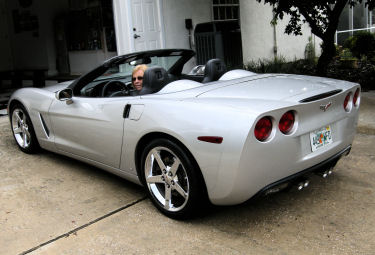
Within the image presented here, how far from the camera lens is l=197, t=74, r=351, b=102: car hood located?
3.04 m

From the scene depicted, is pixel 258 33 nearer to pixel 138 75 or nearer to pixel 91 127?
pixel 138 75

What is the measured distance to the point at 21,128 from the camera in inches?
205

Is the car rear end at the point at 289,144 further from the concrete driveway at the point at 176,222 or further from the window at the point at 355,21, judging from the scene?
the window at the point at 355,21

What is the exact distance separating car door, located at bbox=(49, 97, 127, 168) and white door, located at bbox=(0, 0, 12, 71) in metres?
12.9

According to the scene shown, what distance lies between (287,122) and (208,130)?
561mm

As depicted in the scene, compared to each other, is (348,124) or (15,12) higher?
(15,12)

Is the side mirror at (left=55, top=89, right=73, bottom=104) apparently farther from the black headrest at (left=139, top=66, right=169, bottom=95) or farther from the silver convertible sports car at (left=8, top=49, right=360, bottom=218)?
the black headrest at (left=139, top=66, right=169, bottom=95)

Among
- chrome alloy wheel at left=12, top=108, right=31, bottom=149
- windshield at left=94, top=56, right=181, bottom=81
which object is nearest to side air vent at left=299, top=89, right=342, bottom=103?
windshield at left=94, top=56, right=181, bottom=81

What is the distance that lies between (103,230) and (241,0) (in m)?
9.27

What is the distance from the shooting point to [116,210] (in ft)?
11.6

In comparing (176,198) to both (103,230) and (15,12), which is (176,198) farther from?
(15,12)

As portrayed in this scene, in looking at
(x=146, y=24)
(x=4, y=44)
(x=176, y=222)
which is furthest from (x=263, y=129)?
(x=4, y=44)

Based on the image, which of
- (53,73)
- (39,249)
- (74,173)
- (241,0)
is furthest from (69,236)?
(53,73)

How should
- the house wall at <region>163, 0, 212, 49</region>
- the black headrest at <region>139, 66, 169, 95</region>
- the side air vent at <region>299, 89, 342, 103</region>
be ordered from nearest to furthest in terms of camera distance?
1. the side air vent at <region>299, 89, 342, 103</region>
2. the black headrest at <region>139, 66, 169, 95</region>
3. the house wall at <region>163, 0, 212, 49</region>
